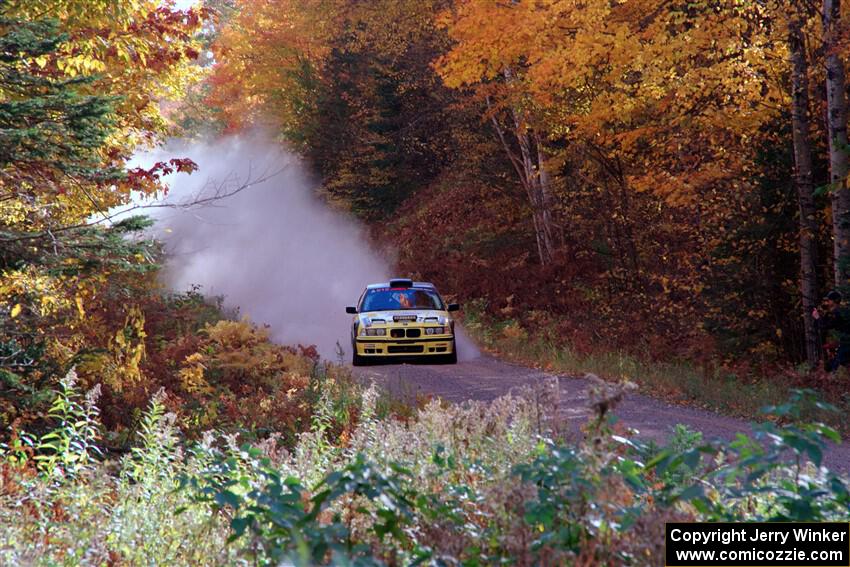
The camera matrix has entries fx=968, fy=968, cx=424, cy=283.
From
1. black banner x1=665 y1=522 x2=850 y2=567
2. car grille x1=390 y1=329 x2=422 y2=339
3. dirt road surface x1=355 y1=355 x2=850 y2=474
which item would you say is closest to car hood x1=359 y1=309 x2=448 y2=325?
car grille x1=390 y1=329 x2=422 y2=339

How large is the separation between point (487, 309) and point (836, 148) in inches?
594

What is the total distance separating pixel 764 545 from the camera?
4621mm

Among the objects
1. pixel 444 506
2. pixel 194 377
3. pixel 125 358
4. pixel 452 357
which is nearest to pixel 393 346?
pixel 452 357

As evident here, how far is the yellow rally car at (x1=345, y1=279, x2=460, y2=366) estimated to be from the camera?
2022 cm

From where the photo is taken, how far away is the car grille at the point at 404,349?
20.2m

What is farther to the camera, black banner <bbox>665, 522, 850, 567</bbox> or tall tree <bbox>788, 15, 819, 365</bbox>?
tall tree <bbox>788, 15, 819, 365</bbox>

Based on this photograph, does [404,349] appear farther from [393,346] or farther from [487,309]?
[487,309]

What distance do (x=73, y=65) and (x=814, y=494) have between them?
39.2 feet

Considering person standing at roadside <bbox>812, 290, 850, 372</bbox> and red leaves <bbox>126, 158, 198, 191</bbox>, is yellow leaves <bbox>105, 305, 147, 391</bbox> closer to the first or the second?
red leaves <bbox>126, 158, 198, 191</bbox>

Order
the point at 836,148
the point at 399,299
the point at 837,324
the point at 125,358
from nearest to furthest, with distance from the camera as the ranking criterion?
1. the point at 125,358
2. the point at 836,148
3. the point at 837,324
4. the point at 399,299

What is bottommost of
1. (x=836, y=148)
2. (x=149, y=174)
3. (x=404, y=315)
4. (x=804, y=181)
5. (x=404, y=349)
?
(x=404, y=349)

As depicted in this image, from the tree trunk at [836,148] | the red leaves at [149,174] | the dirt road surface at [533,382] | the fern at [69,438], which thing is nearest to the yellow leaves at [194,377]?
the dirt road surface at [533,382]

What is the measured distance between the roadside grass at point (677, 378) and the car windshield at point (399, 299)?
2557 mm

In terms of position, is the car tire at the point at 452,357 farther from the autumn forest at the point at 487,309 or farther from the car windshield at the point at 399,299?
the autumn forest at the point at 487,309
